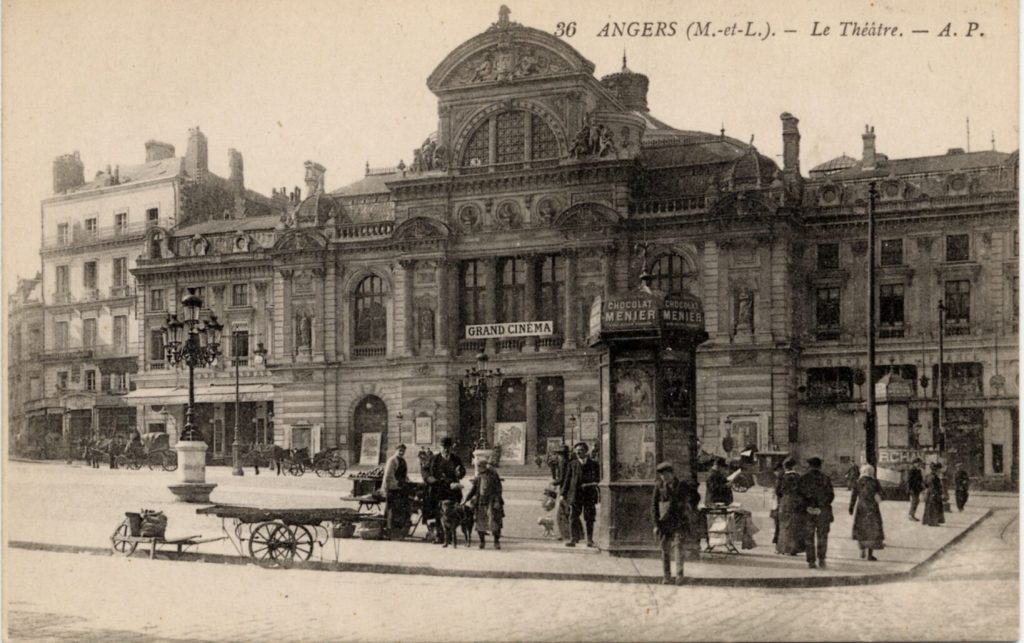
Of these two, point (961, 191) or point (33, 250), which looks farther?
point (961, 191)

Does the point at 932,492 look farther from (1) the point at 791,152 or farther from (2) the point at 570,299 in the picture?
(2) the point at 570,299

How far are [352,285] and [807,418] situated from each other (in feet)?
57.5

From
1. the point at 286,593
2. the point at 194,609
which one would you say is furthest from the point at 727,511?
the point at 194,609

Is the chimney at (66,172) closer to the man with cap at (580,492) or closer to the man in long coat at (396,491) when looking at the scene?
the man in long coat at (396,491)

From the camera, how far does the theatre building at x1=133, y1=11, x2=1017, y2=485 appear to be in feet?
116

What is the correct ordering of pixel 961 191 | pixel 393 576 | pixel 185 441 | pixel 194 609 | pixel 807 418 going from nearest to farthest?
pixel 194 609, pixel 393 576, pixel 185 441, pixel 961 191, pixel 807 418

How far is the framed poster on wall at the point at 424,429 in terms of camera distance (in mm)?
39250

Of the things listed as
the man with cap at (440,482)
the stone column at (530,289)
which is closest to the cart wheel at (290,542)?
the man with cap at (440,482)

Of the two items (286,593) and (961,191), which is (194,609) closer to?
→ (286,593)

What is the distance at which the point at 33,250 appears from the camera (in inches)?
703

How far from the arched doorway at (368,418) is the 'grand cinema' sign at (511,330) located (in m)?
4.48

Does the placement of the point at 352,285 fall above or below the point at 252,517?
above

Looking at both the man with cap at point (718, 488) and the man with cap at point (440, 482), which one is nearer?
the man with cap at point (440, 482)

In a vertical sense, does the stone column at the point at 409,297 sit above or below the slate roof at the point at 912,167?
below
